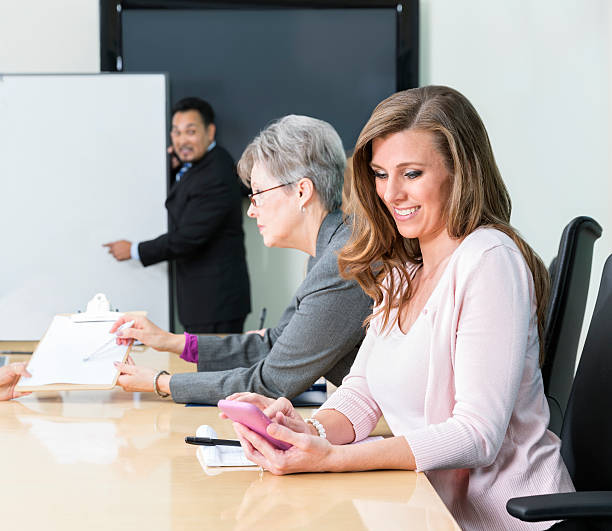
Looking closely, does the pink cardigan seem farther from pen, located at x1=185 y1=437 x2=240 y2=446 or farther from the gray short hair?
the gray short hair

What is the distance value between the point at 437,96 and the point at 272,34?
8.48 feet

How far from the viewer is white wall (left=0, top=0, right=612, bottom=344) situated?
383 cm

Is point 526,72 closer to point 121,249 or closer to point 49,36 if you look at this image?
point 121,249

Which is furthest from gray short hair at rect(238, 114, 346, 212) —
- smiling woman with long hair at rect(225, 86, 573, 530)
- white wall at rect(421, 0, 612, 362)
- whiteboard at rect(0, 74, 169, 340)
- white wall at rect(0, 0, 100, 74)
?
white wall at rect(0, 0, 100, 74)

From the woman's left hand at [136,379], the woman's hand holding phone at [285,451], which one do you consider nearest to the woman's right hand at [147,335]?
the woman's left hand at [136,379]

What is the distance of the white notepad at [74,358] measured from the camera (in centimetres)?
171

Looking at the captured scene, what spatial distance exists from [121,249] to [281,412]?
2.32m

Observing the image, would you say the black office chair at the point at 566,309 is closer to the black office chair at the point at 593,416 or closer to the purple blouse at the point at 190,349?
the black office chair at the point at 593,416

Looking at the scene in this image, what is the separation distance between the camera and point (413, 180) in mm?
1374

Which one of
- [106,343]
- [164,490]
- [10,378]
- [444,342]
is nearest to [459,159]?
[444,342]

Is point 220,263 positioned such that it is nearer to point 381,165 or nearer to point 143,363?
point 143,363

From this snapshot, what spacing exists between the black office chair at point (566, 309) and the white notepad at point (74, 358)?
36.3 inches

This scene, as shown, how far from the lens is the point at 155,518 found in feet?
3.33

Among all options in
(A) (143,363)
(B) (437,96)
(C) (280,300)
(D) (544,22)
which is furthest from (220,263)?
(B) (437,96)
